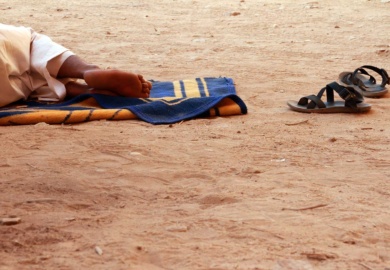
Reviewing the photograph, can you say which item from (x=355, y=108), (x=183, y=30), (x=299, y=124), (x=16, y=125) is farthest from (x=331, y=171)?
(x=183, y=30)

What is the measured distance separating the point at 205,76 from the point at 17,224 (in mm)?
2448

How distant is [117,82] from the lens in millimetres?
3525

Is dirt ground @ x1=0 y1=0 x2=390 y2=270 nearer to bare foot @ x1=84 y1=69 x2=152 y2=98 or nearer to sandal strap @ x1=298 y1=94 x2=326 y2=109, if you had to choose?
sandal strap @ x1=298 y1=94 x2=326 y2=109

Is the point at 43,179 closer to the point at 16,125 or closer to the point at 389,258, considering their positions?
the point at 16,125

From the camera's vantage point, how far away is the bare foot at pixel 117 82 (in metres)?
3.51

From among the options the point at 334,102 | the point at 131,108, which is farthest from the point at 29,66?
the point at 334,102

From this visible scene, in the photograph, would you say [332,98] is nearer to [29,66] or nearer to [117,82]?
[117,82]

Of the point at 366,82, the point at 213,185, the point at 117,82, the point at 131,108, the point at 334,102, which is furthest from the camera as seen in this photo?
the point at 366,82

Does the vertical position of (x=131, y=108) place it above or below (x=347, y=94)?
below

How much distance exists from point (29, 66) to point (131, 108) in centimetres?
62

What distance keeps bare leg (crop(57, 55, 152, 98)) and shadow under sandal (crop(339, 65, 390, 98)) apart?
112 cm

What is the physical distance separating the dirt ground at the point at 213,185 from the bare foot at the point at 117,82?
30cm

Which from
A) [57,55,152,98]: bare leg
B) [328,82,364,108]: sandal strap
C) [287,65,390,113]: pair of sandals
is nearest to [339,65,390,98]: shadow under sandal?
[287,65,390,113]: pair of sandals

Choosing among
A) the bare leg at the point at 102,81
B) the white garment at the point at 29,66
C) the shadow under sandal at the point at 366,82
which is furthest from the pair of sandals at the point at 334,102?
the white garment at the point at 29,66
